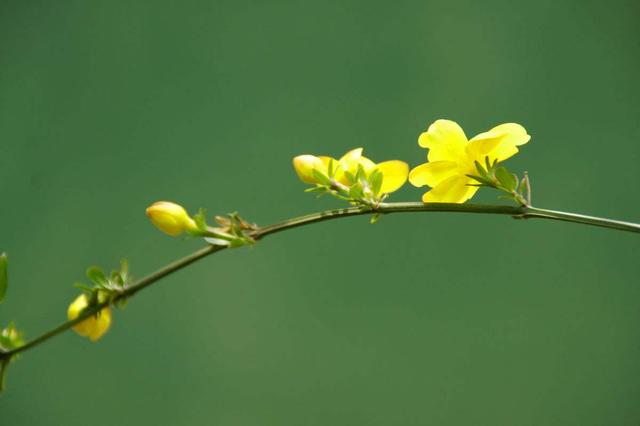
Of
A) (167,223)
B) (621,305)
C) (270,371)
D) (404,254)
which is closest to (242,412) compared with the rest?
(270,371)

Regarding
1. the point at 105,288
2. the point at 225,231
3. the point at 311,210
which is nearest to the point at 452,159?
the point at 225,231

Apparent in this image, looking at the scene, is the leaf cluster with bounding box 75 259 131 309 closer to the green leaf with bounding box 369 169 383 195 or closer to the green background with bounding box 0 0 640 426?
the green leaf with bounding box 369 169 383 195

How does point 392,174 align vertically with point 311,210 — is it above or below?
below

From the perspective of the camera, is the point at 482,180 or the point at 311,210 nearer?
the point at 482,180

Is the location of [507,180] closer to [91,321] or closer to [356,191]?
[356,191]

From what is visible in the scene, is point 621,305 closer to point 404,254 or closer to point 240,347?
point 404,254

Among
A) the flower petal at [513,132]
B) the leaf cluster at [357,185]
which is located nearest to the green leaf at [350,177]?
the leaf cluster at [357,185]
